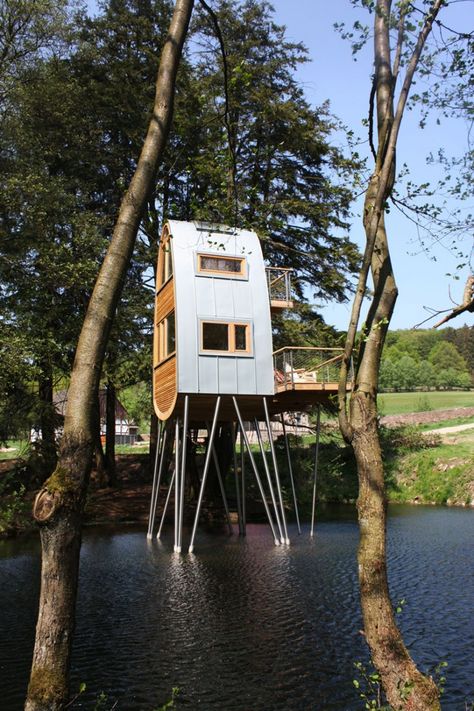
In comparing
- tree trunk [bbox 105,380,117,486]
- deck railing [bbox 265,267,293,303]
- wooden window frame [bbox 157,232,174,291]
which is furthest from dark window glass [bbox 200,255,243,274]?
tree trunk [bbox 105,380,117,486]

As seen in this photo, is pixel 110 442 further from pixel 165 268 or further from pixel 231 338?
pixel 231 338

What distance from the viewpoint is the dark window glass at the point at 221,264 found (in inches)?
653

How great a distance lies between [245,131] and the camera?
24.6 meters

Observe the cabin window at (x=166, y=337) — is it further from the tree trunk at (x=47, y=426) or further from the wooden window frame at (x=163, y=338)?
the tree trunk at (x=47, y=426)

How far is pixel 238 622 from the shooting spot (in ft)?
29.2

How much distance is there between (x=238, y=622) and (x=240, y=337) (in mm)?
8768

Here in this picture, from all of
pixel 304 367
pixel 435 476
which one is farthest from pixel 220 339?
pixel 435 476

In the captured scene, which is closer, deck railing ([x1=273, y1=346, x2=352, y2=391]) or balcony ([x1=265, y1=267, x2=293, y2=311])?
deck railing ([x1=273, y1=346, x2=352, y2=391])

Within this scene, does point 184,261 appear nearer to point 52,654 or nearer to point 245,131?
point 245,131

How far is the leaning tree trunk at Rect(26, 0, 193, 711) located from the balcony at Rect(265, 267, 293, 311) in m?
13.7

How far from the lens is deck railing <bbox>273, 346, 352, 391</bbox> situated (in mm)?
17156

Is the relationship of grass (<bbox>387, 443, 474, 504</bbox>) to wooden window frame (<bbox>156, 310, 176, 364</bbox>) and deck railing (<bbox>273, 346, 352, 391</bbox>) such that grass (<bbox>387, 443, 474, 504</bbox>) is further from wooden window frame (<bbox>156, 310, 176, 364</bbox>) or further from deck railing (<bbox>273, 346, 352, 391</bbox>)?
wooden window frame (<bbox>156, 310, 176, 364</bbox>)

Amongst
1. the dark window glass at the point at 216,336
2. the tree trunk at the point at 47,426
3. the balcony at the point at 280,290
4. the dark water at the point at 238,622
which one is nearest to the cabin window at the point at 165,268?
the dark window glass at the point at 216,336

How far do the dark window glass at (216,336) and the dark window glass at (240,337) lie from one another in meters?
0.26
